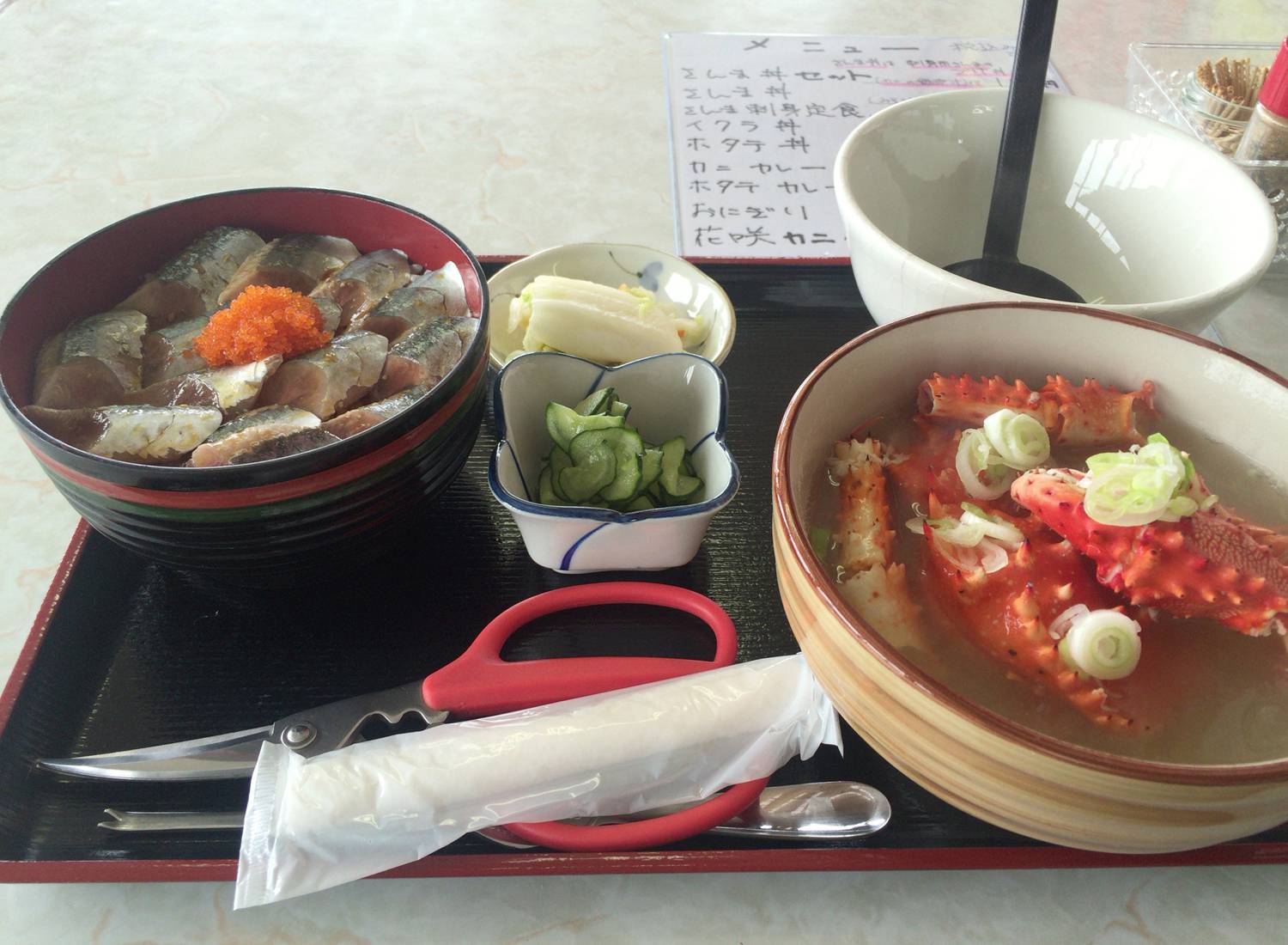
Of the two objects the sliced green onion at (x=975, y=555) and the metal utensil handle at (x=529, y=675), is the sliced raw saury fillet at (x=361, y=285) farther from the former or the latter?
the sliced green onion at (x=975, y=555)

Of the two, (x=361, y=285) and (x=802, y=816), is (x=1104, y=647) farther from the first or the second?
(x=361, y=285)

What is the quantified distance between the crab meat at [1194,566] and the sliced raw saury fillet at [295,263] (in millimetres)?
707

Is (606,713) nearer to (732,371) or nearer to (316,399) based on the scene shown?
(316,399)

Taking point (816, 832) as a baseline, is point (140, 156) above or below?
above

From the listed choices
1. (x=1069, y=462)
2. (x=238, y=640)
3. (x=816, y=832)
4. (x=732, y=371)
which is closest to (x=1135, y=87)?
(x=732, y=371)

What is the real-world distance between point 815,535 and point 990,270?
0.48 metres

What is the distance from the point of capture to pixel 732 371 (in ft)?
3.46

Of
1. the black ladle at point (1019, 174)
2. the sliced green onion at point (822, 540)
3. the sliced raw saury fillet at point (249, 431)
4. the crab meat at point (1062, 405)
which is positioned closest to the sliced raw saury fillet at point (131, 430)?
the sliced raw saury fillet at point (249, 431)

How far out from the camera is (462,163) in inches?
60.8

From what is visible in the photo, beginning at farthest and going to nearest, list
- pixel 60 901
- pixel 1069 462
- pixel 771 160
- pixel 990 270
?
1. pixel 771 160
2. pixel 990 270
3. pixel 1069 462
4. pixel 60 901

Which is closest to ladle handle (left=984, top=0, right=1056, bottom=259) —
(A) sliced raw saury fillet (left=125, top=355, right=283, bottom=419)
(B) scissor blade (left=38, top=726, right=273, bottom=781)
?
(A) sliced raw saury fillet (left=125, top=355, right=283, bottom=419)

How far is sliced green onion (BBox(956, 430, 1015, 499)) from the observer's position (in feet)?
2.34

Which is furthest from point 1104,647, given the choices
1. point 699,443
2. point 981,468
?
point 699,443

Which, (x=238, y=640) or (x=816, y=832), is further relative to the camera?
(x=238, y=640)
